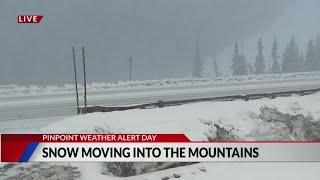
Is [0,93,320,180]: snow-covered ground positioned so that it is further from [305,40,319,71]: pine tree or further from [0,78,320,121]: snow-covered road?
[305,40,319,71]: pine tree

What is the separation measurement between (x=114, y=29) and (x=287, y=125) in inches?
6731

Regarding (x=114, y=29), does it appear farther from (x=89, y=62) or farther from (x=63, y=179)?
(x=63, y=179)

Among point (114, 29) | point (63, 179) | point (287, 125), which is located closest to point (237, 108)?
point (287, 125)

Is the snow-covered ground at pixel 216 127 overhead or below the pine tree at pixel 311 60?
below

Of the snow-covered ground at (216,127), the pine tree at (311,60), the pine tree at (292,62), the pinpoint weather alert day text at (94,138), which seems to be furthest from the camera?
the pine tree at (292,62)

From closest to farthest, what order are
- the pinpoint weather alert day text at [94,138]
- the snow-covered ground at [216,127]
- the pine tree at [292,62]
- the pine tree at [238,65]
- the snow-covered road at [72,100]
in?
the pinpoint weather alert day text at [94,138]
the snow-covered ground at [216,127]
the snow-covered road at [72,100]
the pine tree at [238,65]
the pine tree at [292,62]

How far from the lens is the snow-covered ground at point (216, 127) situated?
1252 cm

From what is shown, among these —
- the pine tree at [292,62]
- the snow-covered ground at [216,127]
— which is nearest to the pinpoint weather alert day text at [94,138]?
the snow-covered ground at [216,127]

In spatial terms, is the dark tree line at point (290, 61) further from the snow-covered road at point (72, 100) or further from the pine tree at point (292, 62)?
the snow-covered road at point (72, 100)

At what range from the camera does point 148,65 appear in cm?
17412

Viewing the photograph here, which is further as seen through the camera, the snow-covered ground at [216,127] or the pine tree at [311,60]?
the pine tree at [311,60]

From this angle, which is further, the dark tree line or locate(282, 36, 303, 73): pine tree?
locate(282, 36, 303, 73): pine tree

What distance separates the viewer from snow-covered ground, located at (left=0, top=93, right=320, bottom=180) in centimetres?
1252

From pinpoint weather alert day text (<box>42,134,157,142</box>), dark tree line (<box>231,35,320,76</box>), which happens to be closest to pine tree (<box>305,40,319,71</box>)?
dark tree line (<box>231,35,320,76</box>)
